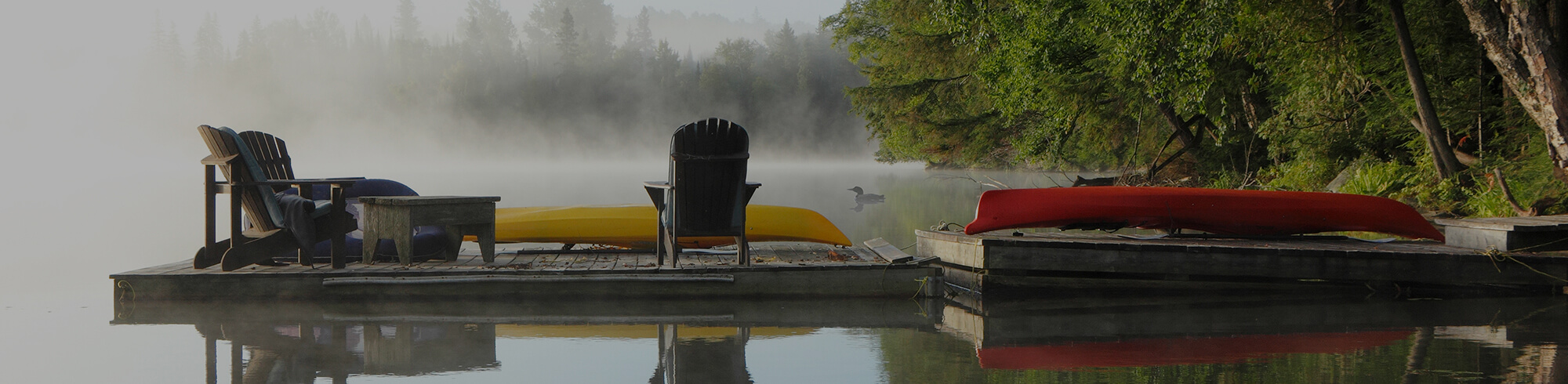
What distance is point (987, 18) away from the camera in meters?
11.3

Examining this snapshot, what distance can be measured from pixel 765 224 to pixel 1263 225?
11.0 ft

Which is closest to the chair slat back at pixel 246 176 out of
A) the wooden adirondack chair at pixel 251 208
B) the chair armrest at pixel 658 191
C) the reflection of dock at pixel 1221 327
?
the wooden adirondack chair at pixel 251 208

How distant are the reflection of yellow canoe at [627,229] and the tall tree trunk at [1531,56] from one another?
5.61 meters

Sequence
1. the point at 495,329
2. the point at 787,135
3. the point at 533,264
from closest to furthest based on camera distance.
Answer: the point at 495,329 < the point at 533,264 < the point at 787,135

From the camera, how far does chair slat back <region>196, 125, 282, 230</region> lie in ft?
19.0

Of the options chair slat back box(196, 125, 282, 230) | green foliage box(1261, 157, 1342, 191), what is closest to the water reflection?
chair slat back box(196, 125, 282, 230)

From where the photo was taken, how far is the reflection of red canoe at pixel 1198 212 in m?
7.04

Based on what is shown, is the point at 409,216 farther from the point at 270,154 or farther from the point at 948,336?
the point at 948,336

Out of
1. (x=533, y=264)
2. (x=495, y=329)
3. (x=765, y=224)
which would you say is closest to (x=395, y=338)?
(x=495, y=329)

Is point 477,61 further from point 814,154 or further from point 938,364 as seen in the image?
point 938,364

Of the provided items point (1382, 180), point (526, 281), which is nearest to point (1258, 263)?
point (526, 281)

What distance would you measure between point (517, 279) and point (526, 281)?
→ 0.17 feet

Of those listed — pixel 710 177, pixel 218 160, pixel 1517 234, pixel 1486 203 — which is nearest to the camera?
pixel 218 160

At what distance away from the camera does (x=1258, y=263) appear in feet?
21.3
